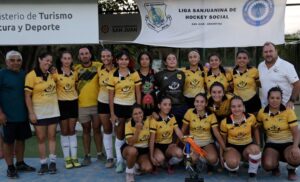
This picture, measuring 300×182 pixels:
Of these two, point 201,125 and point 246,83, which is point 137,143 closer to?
point 201,125

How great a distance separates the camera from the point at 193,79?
19.7ft

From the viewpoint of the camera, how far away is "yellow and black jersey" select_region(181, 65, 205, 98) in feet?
19.7

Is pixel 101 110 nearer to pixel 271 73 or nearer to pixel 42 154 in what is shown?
pixel 42 154

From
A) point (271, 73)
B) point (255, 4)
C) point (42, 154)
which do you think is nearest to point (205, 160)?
point (271, 73)

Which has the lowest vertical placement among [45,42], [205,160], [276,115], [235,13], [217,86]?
[205,160]

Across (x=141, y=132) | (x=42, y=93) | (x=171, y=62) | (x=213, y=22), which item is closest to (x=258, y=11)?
(x=213, y=22)

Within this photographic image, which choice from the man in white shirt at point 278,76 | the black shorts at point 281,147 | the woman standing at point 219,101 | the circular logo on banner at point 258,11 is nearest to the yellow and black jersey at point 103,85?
the woman standing at point 219,101

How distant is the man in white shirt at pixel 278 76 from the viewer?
19.0 ft

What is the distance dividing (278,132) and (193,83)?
1.34 meters

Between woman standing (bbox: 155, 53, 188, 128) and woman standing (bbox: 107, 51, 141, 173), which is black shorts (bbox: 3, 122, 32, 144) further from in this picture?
woman standing (bbox: 155, 53, 188, 128)

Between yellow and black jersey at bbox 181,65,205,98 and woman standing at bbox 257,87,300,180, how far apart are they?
94 cm

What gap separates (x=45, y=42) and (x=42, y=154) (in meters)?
2.45

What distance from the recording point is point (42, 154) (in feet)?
19.5

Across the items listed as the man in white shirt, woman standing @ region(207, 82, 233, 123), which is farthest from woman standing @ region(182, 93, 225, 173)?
the man in white shirt
